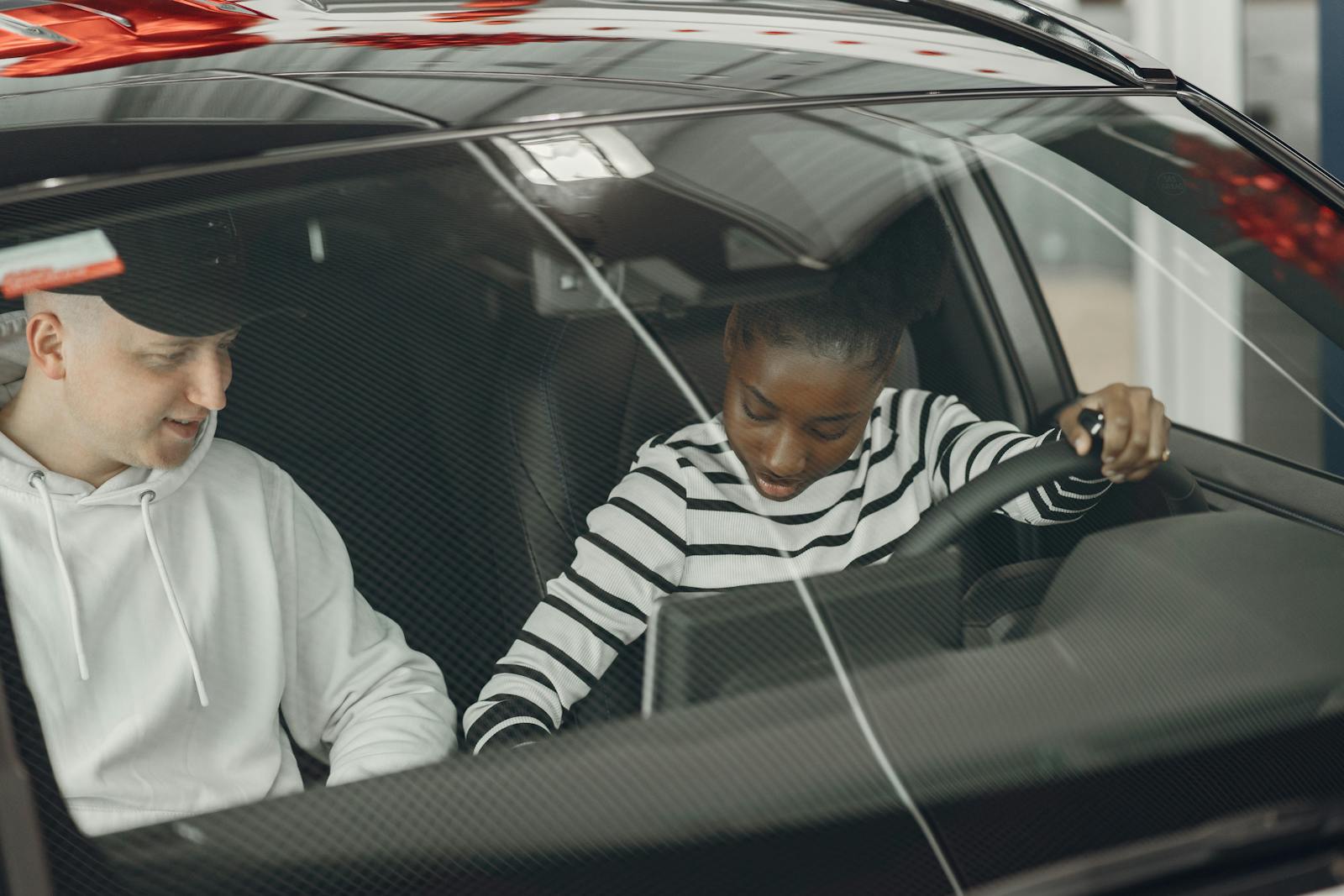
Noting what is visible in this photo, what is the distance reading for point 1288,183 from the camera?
4.27ft

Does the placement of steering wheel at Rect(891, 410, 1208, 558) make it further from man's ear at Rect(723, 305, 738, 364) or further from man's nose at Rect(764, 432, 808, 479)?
man's ear at Rect(723, 305, 738, 364)

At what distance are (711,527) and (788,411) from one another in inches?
5.2

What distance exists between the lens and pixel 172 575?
100 centimetres

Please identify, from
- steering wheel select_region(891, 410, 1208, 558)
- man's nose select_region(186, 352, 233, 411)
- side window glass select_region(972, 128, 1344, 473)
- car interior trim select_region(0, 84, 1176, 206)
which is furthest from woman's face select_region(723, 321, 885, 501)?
man's nose select_region(186, 352, 233, 411)

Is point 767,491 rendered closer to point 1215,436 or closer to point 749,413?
point 749,413

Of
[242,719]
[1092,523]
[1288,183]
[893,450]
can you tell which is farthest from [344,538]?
[1288,183]

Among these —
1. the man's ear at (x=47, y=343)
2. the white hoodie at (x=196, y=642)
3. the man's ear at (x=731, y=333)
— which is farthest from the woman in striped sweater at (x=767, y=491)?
Answer: the man's ear at (x=47, y=343)

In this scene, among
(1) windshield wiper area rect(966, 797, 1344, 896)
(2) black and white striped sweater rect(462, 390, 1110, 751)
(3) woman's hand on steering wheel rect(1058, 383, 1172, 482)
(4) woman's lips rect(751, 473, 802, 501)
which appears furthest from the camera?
(3) woman's hand on steering wheel rect(1058, 383, 1172, 482)

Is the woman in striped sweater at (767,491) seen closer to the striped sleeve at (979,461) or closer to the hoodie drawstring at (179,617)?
the striped sleeve at (979,461)

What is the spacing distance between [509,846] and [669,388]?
1.35 feet

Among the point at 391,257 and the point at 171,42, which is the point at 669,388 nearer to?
the point at 391,257

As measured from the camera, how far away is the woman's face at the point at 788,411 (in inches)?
44.2

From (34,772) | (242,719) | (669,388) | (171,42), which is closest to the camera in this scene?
(34,772)

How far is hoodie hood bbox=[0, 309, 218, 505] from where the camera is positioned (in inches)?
39.1
